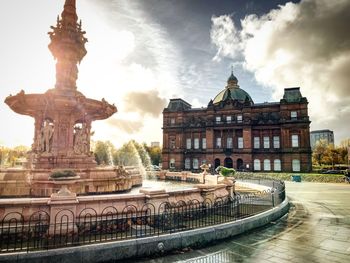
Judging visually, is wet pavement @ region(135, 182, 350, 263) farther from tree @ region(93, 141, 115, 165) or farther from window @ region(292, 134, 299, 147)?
tree @ region(93, 141, 115, 165)

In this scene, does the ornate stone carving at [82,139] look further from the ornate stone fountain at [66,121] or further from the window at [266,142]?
the window at [266,142]

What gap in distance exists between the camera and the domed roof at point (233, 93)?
5940 cm

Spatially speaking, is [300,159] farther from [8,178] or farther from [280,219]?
[8,178]

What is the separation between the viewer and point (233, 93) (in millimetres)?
60844

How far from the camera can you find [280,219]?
33.6ft

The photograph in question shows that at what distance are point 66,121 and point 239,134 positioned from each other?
44.7m

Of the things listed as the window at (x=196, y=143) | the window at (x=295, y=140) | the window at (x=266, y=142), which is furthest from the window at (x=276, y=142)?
the window at (x=196, y=143)

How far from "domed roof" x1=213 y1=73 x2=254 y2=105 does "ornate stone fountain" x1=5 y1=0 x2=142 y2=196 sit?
148 feet

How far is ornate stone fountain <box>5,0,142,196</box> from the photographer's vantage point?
12.6 m

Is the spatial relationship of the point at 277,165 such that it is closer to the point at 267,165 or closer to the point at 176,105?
the point at 267,165

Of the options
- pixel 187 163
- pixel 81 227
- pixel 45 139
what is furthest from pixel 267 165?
pixel 81 227

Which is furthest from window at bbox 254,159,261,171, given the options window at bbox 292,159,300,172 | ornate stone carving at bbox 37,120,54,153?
ornate stone carving at bbox 37,120,54,153

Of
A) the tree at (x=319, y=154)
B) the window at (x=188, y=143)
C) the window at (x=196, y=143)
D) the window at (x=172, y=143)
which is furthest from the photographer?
the tree at (x=319, y=154)

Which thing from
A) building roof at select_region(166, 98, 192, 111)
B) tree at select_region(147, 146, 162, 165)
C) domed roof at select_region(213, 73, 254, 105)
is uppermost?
domed roof at select_region(213, 73, 254, 105)
